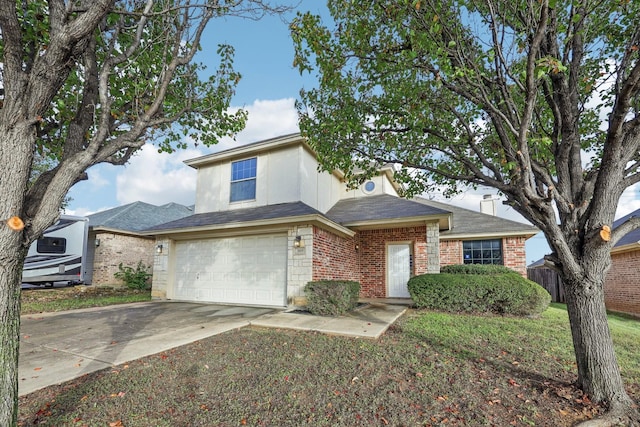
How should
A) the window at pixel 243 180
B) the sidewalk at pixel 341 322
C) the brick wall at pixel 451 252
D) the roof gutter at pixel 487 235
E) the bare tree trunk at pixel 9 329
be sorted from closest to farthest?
the bare tree trunk at pixel 9 329 → the sidewalk at pixel 341 322 → the window at pixel 243 180 → the roof gutter at pixel 487 235 → the brick wall at pixel 451 252

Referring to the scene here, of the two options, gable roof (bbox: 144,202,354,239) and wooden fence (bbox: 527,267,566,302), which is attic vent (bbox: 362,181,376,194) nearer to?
gable roof (bbox: 144,202,354,239)

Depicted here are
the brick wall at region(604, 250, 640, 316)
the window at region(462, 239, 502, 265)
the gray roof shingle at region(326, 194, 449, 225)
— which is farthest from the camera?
the window at region(462, 239, 502, 265)

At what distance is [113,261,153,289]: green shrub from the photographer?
1385 centimetres

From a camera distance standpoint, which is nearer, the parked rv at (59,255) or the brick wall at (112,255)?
the parked rv at (59,255)

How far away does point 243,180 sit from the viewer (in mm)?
11820

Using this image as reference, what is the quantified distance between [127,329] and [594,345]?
7.49m

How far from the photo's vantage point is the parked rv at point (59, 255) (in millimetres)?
11195

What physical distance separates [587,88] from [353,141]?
3.58m

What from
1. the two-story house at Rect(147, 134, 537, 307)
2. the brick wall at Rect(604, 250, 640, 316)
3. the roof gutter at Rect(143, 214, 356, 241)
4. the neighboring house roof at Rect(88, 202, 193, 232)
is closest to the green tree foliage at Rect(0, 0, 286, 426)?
the roof gutter at Rect(143, 214, 356, 241)

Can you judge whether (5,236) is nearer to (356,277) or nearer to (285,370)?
(285,370)

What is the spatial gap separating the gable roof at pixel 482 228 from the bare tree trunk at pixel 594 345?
382 inches

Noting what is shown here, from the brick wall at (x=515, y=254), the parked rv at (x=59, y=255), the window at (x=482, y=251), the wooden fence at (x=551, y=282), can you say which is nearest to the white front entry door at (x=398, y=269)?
the window at (x=482, y=251)

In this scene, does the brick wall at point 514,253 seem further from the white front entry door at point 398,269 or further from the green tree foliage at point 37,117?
the green tree foliage at point 37,117

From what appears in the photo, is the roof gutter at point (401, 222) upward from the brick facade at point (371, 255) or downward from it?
upward
